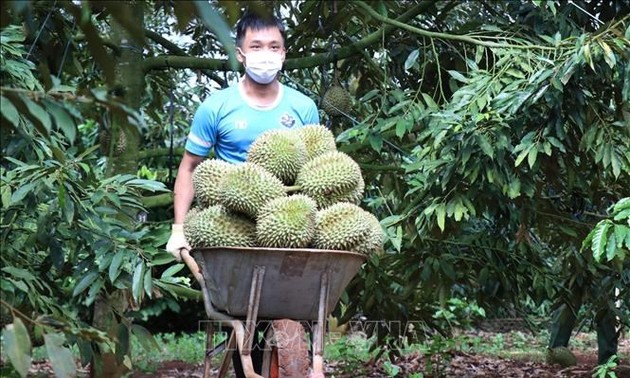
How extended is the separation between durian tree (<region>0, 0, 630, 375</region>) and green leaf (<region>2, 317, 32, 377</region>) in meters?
0.85

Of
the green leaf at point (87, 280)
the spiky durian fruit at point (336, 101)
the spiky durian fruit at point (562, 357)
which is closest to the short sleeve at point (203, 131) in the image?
the green leaf at point (87, 280)

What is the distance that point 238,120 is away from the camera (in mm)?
3682

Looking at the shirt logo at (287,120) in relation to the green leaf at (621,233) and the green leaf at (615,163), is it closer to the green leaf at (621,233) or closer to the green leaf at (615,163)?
the green leaf at (621,233)

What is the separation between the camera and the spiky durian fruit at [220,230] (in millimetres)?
3053

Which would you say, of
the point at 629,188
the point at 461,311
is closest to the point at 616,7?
the point at 629,188

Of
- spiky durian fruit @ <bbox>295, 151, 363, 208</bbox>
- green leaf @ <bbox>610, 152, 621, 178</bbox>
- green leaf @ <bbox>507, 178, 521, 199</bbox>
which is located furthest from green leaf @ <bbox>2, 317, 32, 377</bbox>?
green leaf @ <bbox>610, 152, 621, 178</bbox>

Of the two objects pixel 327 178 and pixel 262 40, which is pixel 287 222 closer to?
pixel 327 178

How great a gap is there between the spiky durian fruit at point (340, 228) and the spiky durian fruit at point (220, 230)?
0.21 m

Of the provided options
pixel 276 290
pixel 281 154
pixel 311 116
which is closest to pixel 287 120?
pixel 311 116

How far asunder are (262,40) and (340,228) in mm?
930

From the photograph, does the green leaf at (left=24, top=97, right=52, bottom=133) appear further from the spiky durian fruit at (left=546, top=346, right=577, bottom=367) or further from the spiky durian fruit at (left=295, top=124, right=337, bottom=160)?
the spiky durian fruit at (left=546, top=346, right=577, bottom=367)

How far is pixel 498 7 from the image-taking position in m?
6.55

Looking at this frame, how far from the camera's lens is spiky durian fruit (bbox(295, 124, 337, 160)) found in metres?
3.32

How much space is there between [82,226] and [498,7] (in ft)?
12.0
